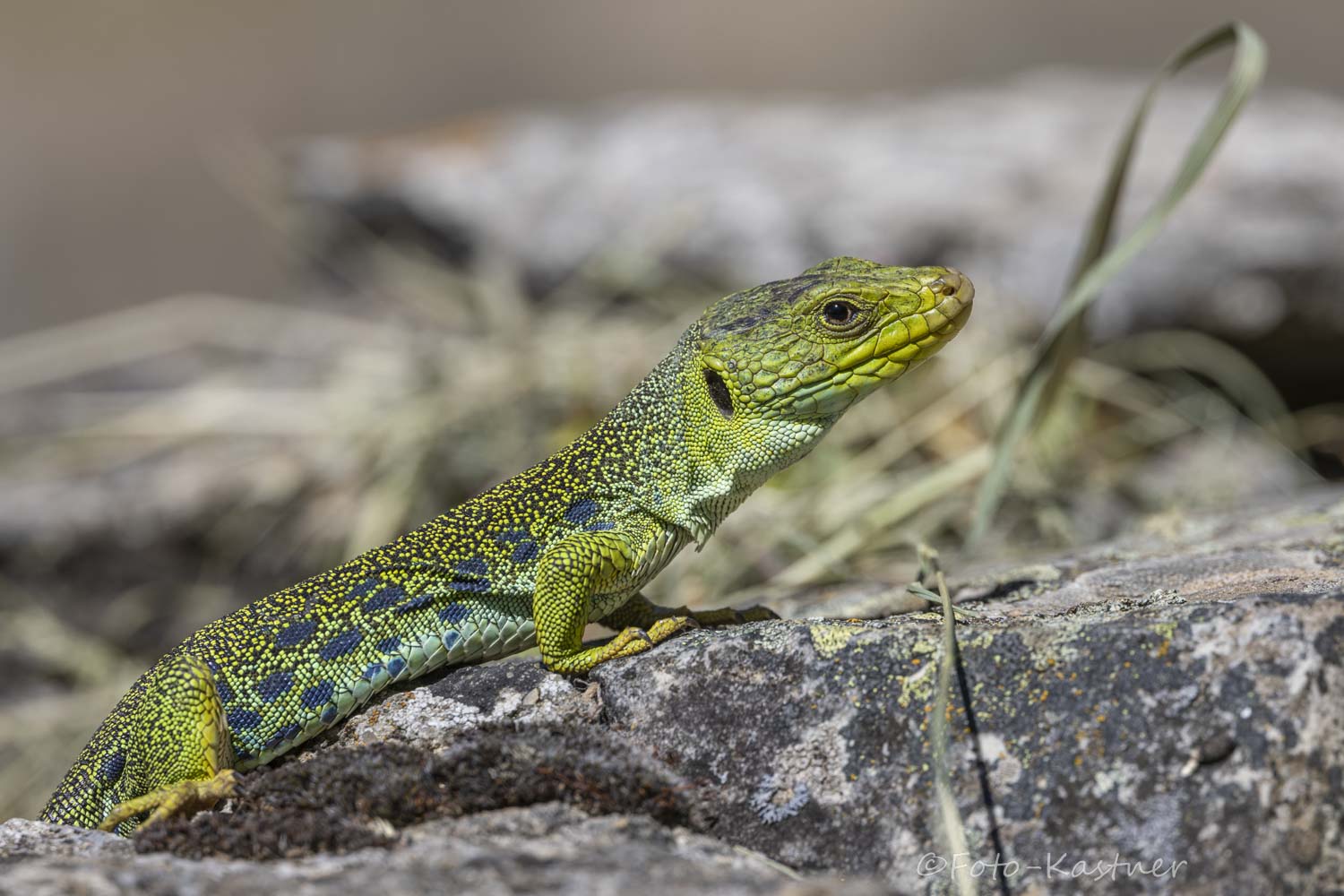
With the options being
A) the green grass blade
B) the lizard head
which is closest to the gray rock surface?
the lizard head

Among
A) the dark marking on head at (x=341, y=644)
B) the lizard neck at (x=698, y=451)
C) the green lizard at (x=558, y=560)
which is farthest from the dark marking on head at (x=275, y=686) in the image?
the lizard neck at (x=698, y=451)

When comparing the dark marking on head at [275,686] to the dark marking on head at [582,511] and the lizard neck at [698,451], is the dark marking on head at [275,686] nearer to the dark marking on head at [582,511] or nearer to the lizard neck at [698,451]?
the dark marking on head at [582,511]

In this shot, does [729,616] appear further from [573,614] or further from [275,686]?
[275,686]

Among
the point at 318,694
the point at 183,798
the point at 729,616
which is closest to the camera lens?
the point at 183,798

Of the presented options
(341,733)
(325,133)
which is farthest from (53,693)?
(325,133)

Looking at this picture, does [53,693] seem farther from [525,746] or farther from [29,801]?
[525,746]

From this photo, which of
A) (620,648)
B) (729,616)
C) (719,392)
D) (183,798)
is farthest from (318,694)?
(719,392)

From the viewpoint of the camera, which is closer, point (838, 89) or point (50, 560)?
point (50, 560)
